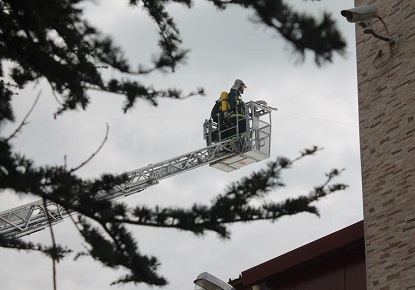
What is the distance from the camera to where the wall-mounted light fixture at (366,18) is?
11.3m

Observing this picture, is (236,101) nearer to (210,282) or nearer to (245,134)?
(245,134)

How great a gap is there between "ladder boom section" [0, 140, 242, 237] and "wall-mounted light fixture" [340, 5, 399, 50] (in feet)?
28.8

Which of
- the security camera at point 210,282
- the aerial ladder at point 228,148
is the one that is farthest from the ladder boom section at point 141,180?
the security camera at point 210,282

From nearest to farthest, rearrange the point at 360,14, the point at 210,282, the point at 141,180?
the point at 360,14 < the point at 210,282 < the point at 141,180

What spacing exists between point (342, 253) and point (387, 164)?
1812 mm

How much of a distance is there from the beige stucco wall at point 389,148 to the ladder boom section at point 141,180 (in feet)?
27.4

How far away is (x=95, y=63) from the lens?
851 cm

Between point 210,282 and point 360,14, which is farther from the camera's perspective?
point 210,282

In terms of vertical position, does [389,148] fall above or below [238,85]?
below

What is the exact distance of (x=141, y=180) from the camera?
23.1 meters

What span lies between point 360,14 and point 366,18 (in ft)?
0.33

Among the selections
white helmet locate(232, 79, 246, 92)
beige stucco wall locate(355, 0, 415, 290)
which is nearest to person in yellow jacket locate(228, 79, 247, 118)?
white helmet locate(232, 79, 246, 92)

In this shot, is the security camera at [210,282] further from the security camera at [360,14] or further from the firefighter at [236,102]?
the firefighter at [236,102]

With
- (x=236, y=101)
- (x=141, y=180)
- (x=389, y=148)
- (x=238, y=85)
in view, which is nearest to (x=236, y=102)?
(x=236, y=101)
